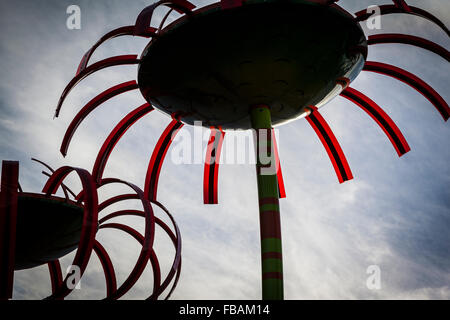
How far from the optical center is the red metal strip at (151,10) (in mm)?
8898

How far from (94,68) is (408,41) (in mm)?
8743

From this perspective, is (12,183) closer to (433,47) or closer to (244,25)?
(244,25)

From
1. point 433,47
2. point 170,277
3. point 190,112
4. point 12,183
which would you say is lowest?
point 170,277

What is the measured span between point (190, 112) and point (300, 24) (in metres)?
4.59

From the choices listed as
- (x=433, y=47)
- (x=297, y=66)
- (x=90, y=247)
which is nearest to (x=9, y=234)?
(x=90, y=247)

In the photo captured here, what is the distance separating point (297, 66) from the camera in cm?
1064

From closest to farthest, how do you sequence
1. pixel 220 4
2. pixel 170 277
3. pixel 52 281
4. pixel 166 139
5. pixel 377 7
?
pixel 220 4, pixel 377 7, pixel 170 277, pixel 166 139, pixel 52 281

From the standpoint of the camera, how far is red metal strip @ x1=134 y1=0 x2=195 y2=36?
29.2ft

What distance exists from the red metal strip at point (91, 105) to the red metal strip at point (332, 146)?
271 inches

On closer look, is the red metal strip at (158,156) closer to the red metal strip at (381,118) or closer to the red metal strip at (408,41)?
the red metal strip at (381,118)

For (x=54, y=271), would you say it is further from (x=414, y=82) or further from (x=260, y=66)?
(x=414, y=82)

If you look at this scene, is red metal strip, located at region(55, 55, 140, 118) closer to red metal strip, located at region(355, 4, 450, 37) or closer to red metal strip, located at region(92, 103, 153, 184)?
red metal strip, located at region(92, 103, 153, 184)

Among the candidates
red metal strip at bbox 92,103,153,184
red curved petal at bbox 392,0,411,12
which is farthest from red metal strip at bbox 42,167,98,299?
red curved petal at bbox 392,0,411,12

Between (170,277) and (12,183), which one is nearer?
(12,183)
